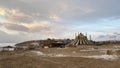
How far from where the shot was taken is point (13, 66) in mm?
22250

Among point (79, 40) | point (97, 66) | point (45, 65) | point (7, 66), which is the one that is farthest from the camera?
point (79, 40)

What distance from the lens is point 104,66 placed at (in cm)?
2538

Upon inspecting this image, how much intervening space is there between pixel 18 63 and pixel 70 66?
526 cm

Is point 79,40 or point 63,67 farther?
point 79,40

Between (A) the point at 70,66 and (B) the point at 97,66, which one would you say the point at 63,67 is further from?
(B) the point at 97,66

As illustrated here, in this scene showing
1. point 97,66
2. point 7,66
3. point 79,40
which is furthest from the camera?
point 79,40

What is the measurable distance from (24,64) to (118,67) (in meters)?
9.67

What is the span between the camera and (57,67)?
23.2 metres

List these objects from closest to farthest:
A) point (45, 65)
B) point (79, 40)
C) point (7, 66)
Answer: point (7, 66) < point (45, 65) < point (79, 40)

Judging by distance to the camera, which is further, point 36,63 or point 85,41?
point 85,41

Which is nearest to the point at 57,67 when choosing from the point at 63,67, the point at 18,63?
the point at 63,67

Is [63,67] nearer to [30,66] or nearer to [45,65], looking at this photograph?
[45,65]

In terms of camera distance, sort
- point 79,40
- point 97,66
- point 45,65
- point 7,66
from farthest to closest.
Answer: point 79,40, point 97,66, point 45,65, point 7,66

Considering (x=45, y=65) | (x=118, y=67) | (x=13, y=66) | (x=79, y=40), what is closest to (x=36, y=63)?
(x=45, y=65)
